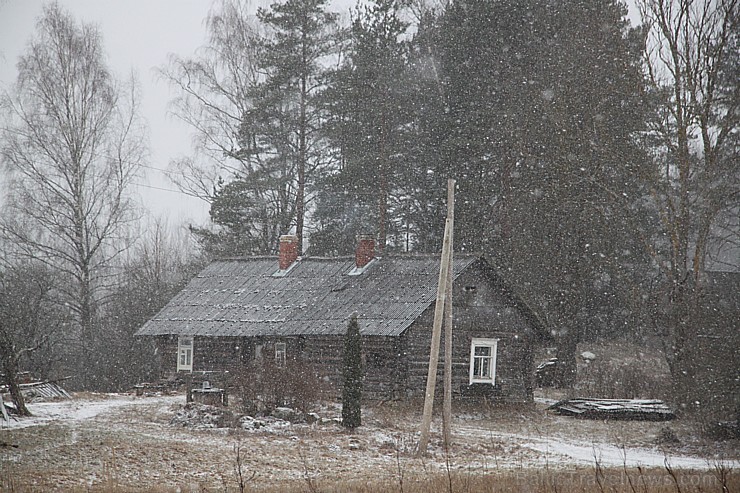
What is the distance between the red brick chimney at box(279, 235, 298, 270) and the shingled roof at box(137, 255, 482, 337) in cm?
29

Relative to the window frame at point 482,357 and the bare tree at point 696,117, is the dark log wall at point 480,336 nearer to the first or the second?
the window frame at point 482,357

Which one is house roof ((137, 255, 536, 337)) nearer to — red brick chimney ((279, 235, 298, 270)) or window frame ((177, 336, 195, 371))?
red brick chimney ((279, 235, 298, 270))

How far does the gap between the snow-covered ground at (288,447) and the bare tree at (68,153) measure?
1044 cm

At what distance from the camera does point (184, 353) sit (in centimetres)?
2881

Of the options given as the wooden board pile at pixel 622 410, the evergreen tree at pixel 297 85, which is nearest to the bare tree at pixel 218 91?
the evergreen tree at pixel 297 85

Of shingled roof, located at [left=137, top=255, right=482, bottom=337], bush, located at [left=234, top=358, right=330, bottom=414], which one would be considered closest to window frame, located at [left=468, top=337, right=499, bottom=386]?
shingled roof, located at [left=137, top=255, right=482, bottom=337]

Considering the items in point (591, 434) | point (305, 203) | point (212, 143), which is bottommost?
point (591, 434)

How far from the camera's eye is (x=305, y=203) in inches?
1394

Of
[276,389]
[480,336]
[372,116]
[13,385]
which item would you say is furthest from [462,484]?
[372,116]

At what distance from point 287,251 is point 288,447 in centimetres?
1367

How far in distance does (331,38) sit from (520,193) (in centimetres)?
1069

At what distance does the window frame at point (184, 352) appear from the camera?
28672 mm

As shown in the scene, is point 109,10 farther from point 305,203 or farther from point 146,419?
point 146,419

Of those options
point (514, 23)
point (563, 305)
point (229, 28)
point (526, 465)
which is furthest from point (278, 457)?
point (229, 28)
